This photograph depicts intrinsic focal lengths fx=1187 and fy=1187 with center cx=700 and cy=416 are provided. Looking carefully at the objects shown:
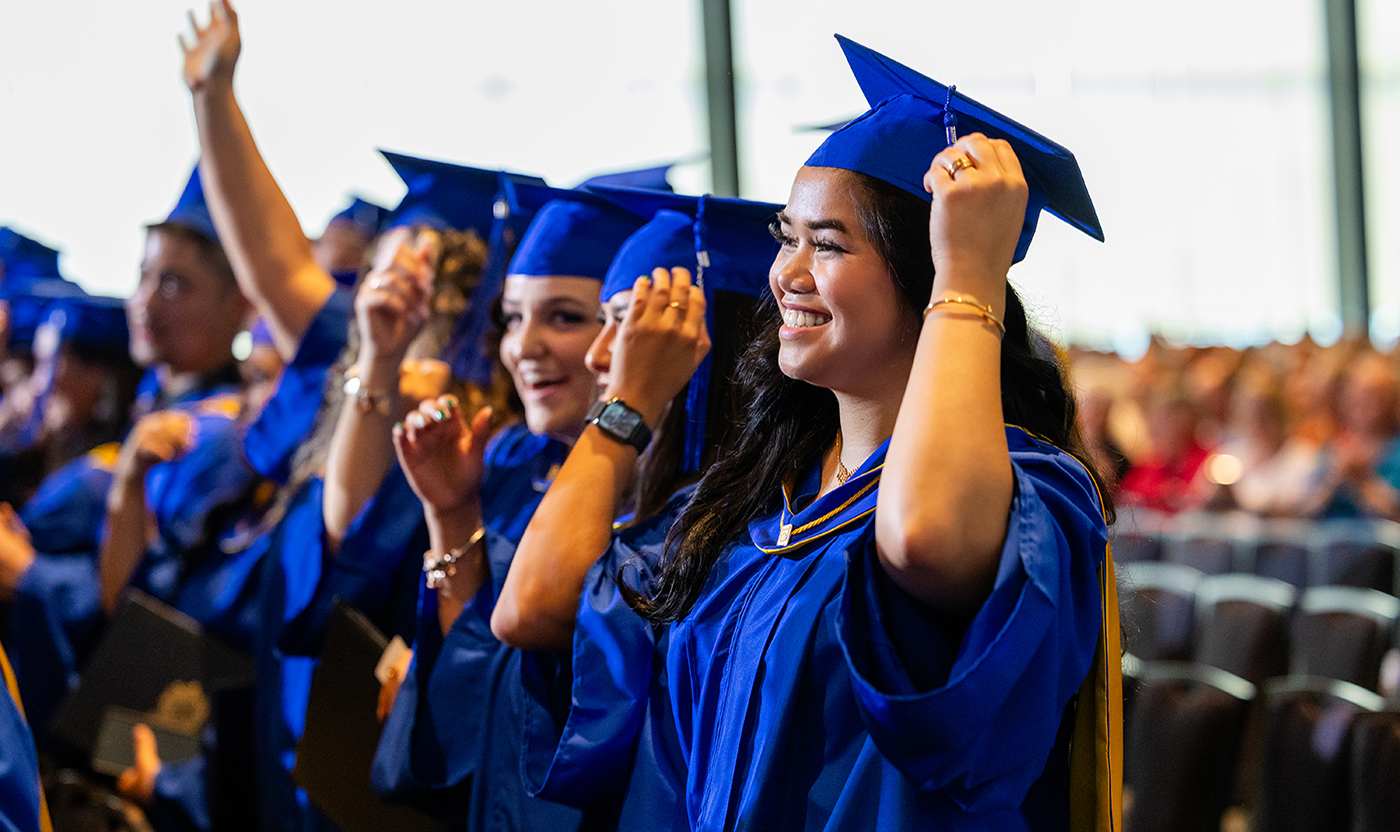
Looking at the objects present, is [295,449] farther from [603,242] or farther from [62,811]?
[603,242]

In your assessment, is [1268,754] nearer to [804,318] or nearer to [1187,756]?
[1187,756]

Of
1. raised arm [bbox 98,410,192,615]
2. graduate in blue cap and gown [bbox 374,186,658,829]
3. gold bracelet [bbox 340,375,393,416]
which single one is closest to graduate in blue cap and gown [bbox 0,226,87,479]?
raised arm [bbox 98,410,192,615]

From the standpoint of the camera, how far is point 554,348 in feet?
6.69

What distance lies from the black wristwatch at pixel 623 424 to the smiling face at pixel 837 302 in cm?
38

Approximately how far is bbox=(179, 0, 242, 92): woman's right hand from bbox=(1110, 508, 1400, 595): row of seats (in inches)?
103

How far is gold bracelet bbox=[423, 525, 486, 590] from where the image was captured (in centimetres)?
196

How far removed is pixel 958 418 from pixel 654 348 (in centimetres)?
72

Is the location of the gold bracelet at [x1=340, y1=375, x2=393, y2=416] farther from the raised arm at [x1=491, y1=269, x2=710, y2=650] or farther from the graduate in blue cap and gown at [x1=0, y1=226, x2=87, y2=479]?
the graduate in blue cap and gown at [x1=0, y1=226, x2=87, y2=479]

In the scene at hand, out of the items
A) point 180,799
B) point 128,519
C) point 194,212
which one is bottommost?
point 180,799

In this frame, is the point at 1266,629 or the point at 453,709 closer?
the point at 453,709

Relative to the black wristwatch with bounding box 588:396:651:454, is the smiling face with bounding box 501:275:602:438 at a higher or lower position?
higher

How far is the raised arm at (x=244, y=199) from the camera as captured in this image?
2525 mm

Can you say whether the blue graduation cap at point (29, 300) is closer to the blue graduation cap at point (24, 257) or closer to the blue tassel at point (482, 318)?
the blue graduation cap at point (24, 257)

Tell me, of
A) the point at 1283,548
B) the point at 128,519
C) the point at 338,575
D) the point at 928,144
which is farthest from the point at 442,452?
the point at 1283,548
